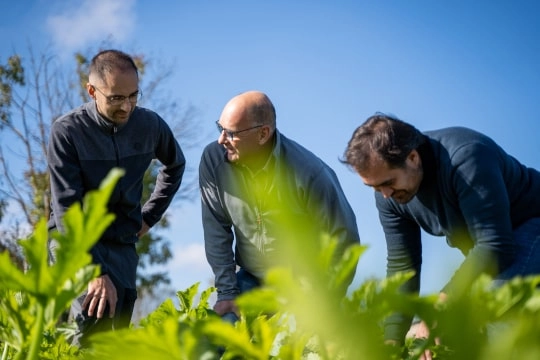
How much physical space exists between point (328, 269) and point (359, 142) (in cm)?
252

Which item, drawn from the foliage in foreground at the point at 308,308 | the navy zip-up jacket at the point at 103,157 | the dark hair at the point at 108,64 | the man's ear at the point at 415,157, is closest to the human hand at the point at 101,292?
the navy zip-up jacket at the point at 103,157

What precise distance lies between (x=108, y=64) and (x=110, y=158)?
49cm

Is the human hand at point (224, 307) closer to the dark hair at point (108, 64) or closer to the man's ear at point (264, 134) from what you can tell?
the man's ear at point (264, 134)

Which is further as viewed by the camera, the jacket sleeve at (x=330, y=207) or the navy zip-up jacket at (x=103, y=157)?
the jacket sleeve at (x=330, y=207)

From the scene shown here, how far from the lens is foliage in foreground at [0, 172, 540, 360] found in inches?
14.1

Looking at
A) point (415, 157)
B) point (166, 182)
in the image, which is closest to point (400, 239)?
point (415, 157)

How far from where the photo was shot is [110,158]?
3697 millimetres

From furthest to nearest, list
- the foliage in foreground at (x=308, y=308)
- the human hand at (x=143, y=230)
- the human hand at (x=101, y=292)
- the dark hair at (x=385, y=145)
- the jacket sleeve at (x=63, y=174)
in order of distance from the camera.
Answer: the human hand at (x=143, y=230)
the jacket sleeve at (x=63, y=174)
the human hand at (x=101, y=292)
the dark hair at (x=385, y=145)
the foliage in foreground at (x=308, y=308)

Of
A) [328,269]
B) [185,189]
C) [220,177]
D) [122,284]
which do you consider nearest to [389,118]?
[220,177]

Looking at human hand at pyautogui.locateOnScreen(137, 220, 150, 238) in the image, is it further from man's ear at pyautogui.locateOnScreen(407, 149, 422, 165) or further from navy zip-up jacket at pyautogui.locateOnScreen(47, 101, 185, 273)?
man's ear at pyautogui.locateOnScreen(407, 149, 422, 165)

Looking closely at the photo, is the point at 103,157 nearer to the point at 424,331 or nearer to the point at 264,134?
the point at 264,134

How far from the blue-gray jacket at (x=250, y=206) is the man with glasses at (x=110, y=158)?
41 cm

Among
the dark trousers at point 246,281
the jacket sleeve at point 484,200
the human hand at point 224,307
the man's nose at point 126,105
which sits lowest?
the human hand at point 224,307

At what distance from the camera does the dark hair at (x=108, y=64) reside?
12.0ft
